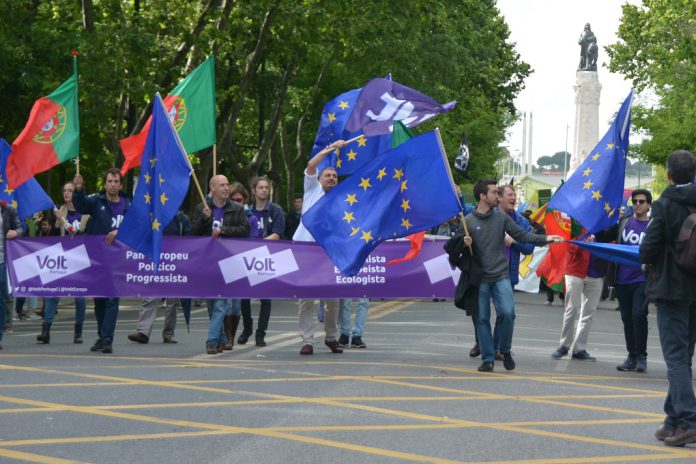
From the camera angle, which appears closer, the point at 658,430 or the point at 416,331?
the point at 658,430

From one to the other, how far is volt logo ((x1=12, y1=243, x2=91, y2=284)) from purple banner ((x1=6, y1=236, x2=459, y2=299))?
11 mm

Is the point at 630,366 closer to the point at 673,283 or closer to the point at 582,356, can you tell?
the point at 582,356

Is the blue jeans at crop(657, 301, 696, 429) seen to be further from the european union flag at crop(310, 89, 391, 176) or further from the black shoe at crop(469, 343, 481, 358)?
the european union flag at crop(310, 89, 391, 176)

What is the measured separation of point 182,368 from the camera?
12.8 metres

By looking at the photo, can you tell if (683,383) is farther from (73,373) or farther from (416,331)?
(416,331)

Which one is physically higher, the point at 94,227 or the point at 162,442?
the point at 94,227

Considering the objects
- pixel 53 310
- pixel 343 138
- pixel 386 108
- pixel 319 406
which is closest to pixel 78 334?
pixel 53 310

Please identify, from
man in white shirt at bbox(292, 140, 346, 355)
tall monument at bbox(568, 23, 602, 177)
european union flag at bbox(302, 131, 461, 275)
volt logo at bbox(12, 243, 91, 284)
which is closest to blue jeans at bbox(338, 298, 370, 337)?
man in white shirt at bbox(292, 140, 346, 355)

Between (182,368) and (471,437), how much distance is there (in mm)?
4478

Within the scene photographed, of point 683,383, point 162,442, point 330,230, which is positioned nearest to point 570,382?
point 330,230

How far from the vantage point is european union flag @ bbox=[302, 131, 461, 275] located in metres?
13.4

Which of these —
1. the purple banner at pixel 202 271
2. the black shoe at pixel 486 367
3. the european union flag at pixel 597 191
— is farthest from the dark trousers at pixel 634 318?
the purple banner at pixel 202 271

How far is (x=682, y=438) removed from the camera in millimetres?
8781

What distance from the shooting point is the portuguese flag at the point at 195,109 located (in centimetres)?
1589
